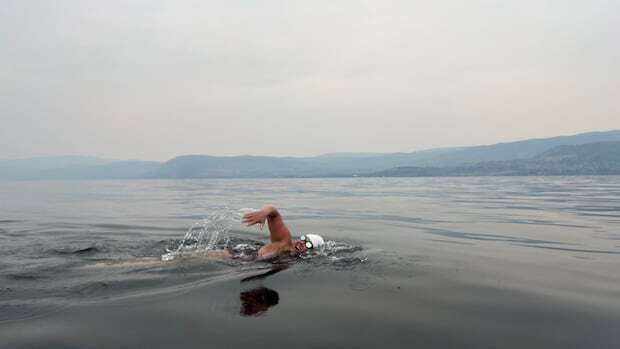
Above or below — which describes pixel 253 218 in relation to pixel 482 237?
above

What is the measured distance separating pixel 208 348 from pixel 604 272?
859cm

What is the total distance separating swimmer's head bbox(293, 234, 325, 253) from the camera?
1106 cm

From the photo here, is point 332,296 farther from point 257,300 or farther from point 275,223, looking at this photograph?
point 275,223

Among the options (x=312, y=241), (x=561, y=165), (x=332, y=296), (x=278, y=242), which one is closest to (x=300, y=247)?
(x=312, y=241)

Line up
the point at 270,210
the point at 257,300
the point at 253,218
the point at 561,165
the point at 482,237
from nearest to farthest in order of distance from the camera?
the point at 257,300, the point at 253,218, the point at 270,210, the point at 482,237, the point at 561,165

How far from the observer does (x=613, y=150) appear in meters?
172

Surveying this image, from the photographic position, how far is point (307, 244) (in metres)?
11.4

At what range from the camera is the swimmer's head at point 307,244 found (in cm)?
1106

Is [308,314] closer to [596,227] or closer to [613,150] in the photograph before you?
[596,227]

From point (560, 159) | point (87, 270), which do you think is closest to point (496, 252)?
point (87, 270)

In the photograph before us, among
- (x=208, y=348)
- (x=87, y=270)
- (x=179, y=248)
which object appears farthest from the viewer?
(x=179, y=248)

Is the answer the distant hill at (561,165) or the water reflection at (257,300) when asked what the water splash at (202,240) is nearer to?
the water reflection at (257,300)

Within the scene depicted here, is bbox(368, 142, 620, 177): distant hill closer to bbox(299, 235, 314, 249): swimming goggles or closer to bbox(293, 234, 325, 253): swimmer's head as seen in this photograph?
bbox(293, 234, 325, 253): swimmer's head

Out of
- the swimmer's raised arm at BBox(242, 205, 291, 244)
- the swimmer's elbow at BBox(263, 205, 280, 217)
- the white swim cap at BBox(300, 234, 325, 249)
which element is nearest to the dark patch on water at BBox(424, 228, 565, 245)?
the white swim cap at BBox(300, 234, 325, 249)
